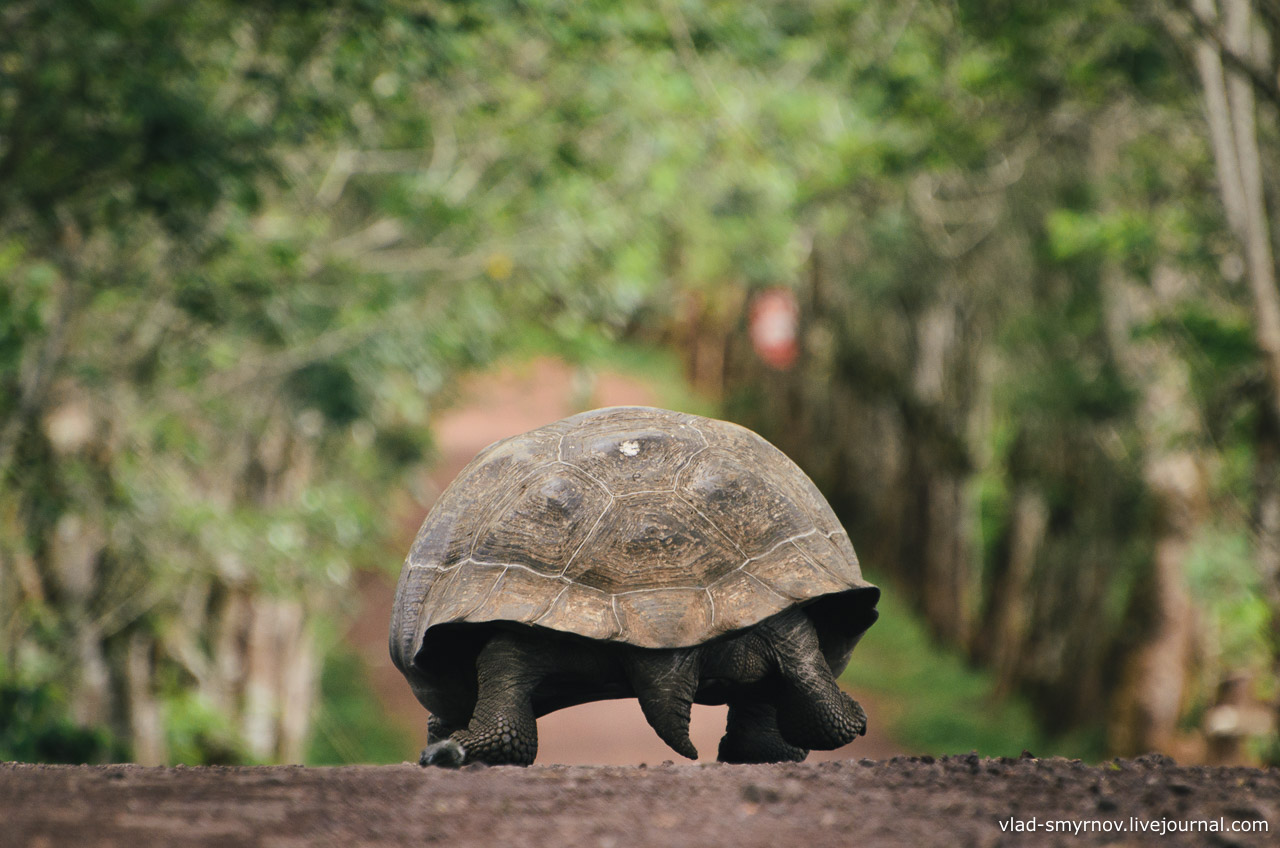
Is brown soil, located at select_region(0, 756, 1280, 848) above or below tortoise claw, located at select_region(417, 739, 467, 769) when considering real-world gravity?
below

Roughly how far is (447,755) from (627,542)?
0.80m

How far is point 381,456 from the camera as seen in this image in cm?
1731

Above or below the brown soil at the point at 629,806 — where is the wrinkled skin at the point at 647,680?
above

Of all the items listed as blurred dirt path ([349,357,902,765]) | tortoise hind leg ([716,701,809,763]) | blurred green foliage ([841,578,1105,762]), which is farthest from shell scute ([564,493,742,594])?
blurred green foliage ([841,578,1105,762])

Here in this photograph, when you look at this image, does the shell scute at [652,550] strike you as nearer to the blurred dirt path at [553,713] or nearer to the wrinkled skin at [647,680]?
the wrinkled skin at [647,680]

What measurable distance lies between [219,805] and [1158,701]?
10.3 m

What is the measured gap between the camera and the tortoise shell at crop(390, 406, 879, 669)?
3.42 meters

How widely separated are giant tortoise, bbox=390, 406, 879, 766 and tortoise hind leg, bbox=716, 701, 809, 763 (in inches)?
4.0

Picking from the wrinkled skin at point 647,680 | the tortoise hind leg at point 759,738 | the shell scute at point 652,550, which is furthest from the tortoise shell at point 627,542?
the tortoise hind leg at point 759,738

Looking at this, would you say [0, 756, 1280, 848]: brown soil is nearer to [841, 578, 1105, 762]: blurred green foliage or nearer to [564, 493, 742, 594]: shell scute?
[564, 493, 742, 594]: shell scute

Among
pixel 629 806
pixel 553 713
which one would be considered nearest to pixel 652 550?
pixel 629 806

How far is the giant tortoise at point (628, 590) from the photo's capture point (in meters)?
3.41

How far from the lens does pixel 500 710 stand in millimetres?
3523

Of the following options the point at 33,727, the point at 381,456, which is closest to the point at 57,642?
the point at 33,727
